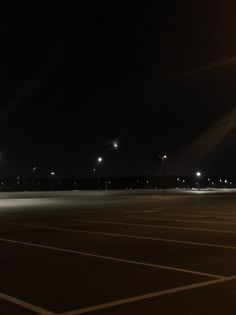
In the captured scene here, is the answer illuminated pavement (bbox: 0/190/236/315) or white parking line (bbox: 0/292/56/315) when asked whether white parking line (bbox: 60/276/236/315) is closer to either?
illuminated pavement (bbox: 0/190/236/315)

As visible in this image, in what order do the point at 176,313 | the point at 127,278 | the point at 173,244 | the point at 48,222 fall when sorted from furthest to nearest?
the point at 48,222 → the point at 173,244 → the point at 127,278 → the point at 176,313

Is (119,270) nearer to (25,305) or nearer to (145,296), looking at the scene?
(145,296)

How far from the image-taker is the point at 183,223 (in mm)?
21219

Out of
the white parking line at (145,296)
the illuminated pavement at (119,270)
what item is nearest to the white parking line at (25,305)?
the illuminated pavement at (119,270)

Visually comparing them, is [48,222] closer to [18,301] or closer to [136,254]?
[136,254]

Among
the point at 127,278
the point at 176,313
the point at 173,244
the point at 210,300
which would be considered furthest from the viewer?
the point at 173,244

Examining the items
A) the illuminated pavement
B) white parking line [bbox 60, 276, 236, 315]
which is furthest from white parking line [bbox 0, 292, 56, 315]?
white parking line [bbox 60, 276, 236, 315]

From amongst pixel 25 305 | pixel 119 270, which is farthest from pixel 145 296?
pixel 119 270

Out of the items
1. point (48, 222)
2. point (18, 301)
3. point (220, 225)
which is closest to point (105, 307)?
point (18, 301)

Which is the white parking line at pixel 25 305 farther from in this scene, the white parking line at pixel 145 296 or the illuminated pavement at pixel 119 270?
the white parking line at pixel 145 296

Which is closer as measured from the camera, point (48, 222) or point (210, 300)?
point (210, 300)

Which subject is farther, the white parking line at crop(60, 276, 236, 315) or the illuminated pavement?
the illuminated pavement

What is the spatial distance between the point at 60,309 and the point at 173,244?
740 centimetres

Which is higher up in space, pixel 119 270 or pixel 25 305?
pixel 119 270
